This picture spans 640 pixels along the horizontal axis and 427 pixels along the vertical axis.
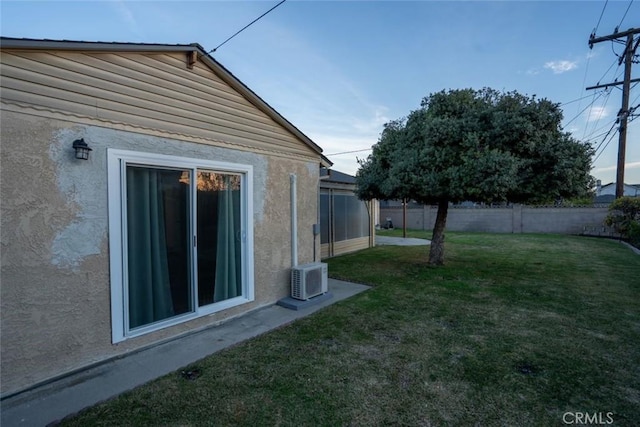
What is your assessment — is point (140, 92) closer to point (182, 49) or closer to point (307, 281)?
point (182, 49)

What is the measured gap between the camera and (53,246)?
8.77ft

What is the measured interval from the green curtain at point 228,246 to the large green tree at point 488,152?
427cm

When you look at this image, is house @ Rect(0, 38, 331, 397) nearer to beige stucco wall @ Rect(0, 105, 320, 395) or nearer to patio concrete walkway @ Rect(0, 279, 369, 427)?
beige stucco wall @ Rect(0, 105, 320, 395)

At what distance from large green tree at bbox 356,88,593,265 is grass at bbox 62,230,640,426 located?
2.23 m

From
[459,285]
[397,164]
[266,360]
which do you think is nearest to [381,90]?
[397,164]

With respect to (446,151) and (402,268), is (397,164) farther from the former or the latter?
(402,268)

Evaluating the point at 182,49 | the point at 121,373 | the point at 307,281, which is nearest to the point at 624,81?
the point at 307,281

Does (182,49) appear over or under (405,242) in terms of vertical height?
over

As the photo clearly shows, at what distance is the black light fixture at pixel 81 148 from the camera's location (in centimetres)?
276

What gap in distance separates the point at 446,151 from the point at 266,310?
5065mm

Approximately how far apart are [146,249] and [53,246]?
0.81 m

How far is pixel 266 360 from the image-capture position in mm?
3125

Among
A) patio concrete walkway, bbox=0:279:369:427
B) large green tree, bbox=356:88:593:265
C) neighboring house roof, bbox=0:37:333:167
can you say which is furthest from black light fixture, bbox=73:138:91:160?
large green tree, bbox=356:88:593:265

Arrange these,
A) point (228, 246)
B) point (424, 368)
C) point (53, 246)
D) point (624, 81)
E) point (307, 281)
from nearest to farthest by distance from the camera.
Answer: point (53, 246)
point (424, 368)
point (228, 246)
point (307, 281)
point (624, 81)
